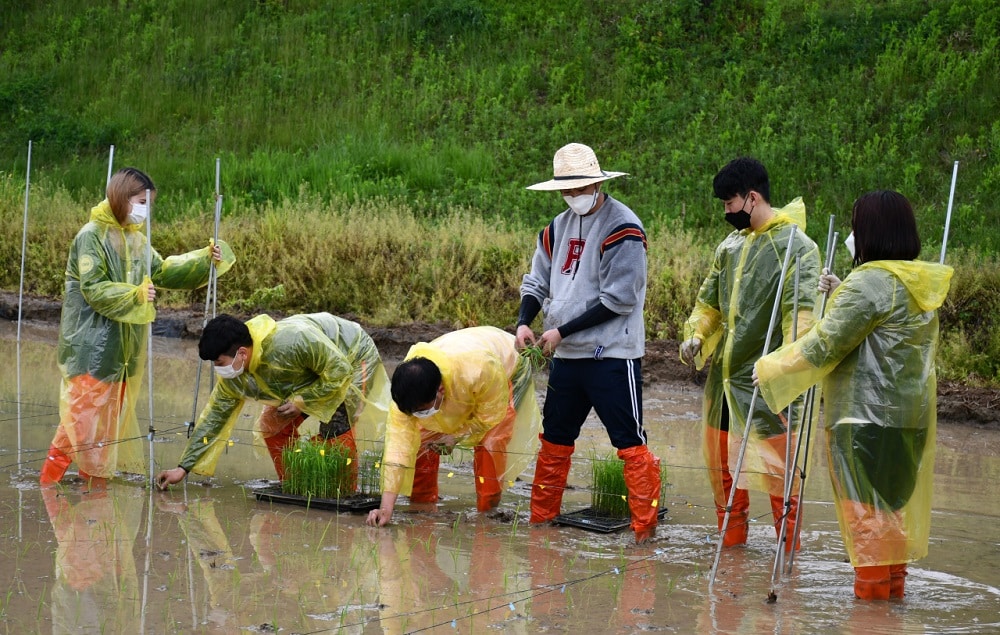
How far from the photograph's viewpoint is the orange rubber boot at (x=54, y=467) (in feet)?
24.4

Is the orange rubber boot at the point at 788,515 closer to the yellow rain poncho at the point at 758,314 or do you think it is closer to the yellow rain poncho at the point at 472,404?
the yellow rain poncho at the point at 758,314

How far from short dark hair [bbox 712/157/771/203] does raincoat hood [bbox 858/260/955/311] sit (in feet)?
3.40

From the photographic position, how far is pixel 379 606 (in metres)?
5.40

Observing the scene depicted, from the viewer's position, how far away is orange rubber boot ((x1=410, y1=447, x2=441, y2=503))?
23.8 ft

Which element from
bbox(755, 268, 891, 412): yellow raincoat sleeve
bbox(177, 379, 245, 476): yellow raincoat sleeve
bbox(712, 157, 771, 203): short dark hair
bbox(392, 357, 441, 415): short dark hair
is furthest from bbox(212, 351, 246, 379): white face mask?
bbox(755, 268, 891, 412): yellow raincoat sleeve

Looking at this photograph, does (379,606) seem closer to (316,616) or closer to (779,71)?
(316,616)

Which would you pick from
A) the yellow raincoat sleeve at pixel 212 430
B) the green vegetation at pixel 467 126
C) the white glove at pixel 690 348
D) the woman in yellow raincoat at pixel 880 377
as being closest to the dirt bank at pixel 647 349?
the green vegetation at pixel 467 126

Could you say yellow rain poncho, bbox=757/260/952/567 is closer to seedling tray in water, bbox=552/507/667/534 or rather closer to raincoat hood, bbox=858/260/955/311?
raincoat hood, bbox=858/260/955/311

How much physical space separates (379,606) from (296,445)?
2.11m

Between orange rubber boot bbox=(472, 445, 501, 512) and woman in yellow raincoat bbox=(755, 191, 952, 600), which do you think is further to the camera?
orange rubber boot bbox=(472, 445, 501, 512)

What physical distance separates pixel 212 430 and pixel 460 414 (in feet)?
4.87

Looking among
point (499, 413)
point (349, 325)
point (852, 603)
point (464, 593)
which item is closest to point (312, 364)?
point (349, 325)

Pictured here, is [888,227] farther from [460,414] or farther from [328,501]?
[328,501]

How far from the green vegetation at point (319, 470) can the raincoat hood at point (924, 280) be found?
3.45 meters
